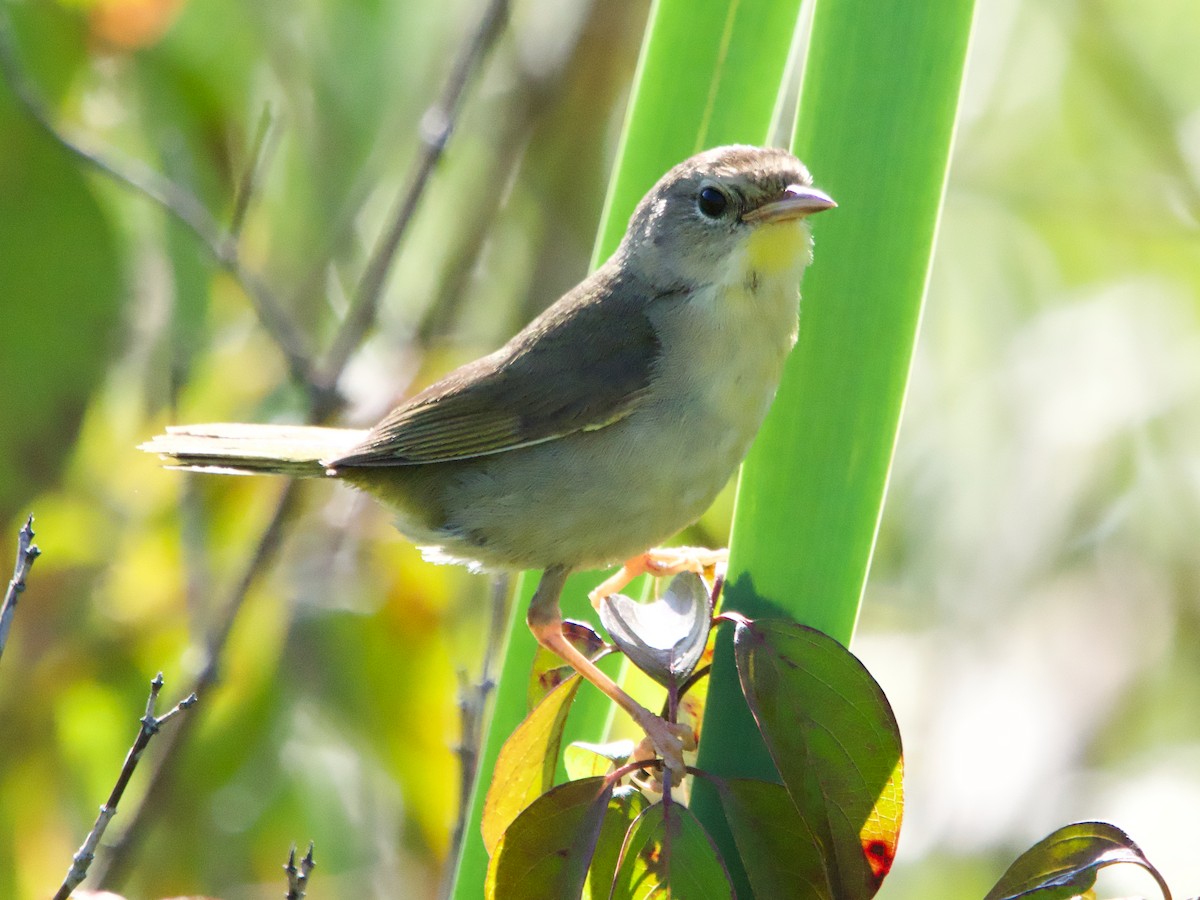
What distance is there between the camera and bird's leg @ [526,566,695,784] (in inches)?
57.7

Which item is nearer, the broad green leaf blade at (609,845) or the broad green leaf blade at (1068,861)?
the broad green leaf blade at (1068,861)

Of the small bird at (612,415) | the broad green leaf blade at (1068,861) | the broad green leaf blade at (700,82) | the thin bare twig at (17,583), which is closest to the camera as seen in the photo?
the broad green leaf blade at (1068,861)

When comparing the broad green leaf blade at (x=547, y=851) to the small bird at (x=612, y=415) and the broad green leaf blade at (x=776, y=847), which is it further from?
the small bird at (x=612, y=415)

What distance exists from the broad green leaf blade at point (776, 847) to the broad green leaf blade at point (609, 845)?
96 mm

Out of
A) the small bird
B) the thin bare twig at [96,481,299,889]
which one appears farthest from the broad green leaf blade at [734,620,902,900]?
the thin bare twig at [96,481,299,889]

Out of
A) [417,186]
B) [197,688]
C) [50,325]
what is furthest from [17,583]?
[417,186]

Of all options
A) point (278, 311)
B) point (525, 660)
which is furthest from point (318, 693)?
point (525, 660)

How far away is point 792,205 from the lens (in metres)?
1.84

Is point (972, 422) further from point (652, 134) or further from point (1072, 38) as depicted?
point (652, 134)

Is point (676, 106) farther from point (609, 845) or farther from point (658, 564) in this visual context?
point (609, 845)

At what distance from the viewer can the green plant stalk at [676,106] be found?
1.63 m

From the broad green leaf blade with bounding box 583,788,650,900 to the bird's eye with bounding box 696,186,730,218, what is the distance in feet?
3.76

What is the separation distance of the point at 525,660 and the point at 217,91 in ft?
6.77

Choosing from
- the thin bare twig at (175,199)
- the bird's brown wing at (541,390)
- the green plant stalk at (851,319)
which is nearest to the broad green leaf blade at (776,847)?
the green plant stalk at (851,319)
